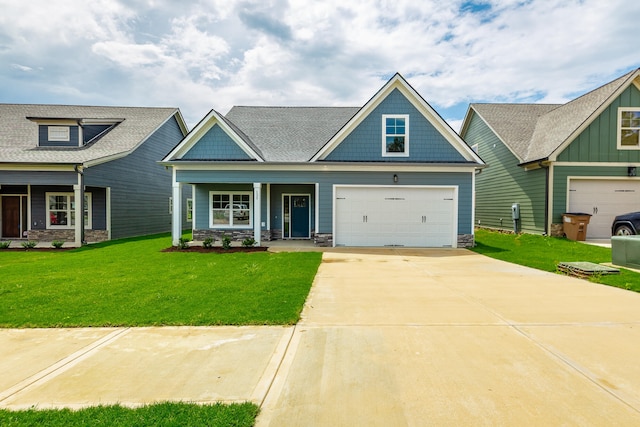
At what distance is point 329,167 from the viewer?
1332 centimetres

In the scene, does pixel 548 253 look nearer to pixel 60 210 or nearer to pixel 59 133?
pixel 60 210

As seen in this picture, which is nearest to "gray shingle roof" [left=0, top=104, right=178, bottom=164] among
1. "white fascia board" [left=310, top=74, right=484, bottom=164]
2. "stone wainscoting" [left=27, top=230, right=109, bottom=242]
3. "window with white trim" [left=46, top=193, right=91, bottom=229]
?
"window with white trim" [left=46, top=193, right=91, bottom=229]

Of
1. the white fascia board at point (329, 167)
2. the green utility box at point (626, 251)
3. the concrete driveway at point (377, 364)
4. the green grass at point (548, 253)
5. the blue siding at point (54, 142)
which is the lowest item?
the concrete driveway at point (377, 364)

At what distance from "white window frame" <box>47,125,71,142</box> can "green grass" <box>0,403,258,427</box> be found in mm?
17868

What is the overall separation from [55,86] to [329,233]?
23.4 meters

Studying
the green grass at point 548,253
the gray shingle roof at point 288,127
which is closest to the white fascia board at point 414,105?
the gray shingle roof at point 288,127

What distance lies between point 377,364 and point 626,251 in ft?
30.0

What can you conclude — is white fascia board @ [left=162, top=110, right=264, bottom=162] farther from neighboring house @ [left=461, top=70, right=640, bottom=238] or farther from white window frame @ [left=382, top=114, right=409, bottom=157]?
neighboring house @ [left=461, top=70, right=640, bottom=238]

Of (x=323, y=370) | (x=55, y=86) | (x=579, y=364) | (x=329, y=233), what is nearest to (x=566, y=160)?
(x=329, y=233)

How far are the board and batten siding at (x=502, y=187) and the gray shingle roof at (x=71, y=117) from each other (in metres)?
19.1

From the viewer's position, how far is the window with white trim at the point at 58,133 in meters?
16.5

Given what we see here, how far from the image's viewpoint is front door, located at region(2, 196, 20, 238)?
16.4 m

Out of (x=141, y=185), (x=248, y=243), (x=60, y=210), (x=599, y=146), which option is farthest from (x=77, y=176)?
(x=599, y=146)

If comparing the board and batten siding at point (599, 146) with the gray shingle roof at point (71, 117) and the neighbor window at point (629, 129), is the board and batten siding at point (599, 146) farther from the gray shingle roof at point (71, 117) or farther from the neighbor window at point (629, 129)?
the gray shingle roof at point (71, 117)
